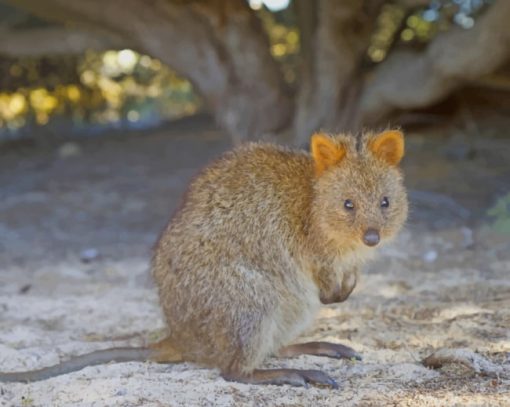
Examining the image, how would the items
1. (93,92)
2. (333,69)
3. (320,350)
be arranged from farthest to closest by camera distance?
(93,92)
(333,69)
(320,350)

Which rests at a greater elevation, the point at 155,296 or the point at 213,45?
the point at 213,45

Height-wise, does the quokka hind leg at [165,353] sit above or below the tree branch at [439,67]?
below

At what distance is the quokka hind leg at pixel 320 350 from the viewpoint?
4.12 metres

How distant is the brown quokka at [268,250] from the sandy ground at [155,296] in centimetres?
14

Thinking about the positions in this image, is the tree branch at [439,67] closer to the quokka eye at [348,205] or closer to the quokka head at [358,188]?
the quokka head at [358,188]

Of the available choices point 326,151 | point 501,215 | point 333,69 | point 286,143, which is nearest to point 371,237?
point 326,151

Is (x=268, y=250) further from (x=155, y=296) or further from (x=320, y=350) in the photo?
(x=155, y=296)

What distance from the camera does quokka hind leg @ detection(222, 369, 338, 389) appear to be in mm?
3760

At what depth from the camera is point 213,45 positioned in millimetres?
7363

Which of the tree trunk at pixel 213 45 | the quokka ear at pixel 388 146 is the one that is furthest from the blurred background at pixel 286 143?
the quokka ear at pixel 388 146

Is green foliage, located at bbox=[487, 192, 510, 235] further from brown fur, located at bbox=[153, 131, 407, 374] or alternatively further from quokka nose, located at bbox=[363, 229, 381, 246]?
quokka nose, located at bbox=[363, 229, 381, 246]

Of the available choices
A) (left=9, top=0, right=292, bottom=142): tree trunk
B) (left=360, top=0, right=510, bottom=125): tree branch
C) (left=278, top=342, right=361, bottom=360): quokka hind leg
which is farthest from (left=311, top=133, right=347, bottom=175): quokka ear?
(left=9, top=0, right=292, bottom=142): tree trunk

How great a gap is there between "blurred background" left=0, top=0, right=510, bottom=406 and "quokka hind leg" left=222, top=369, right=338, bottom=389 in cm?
9

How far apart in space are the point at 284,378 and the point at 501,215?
11.0 feet
